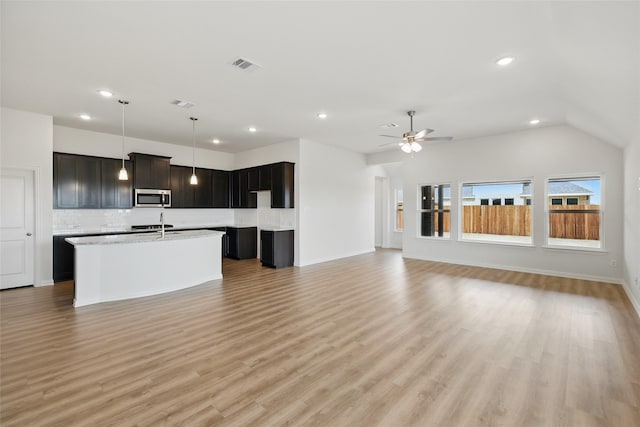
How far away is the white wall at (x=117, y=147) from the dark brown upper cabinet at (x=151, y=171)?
45 centimetres

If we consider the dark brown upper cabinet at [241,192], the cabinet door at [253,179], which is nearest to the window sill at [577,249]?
the cabinet door at [253,179]

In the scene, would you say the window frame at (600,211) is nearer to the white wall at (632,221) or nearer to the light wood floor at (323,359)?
the white wall at (632,221)

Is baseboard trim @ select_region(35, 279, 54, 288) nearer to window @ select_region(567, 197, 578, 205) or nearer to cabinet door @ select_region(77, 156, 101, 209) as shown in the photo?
cabinet door @ select_region(77, 156, 101, 209)

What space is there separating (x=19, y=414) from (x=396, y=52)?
4.40 metres

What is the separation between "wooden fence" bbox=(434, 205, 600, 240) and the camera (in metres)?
5.67

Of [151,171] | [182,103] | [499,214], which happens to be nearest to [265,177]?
[151,171]

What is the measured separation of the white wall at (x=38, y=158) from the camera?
4.86 meters

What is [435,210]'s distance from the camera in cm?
775

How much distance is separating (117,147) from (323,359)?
6963 mm

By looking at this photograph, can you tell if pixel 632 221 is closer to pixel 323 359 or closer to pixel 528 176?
pixel 528 176

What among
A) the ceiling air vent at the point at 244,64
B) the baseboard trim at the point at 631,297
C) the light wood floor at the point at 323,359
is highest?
the ceiling air vent at the point at 244,64

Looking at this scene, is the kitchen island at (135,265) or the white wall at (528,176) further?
the white wall at (528,176)

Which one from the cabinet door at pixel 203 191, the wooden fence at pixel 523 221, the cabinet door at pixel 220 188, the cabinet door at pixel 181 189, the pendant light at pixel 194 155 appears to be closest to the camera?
the pendant light at pixel 194 155

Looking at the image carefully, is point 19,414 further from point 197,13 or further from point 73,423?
point 197,13
